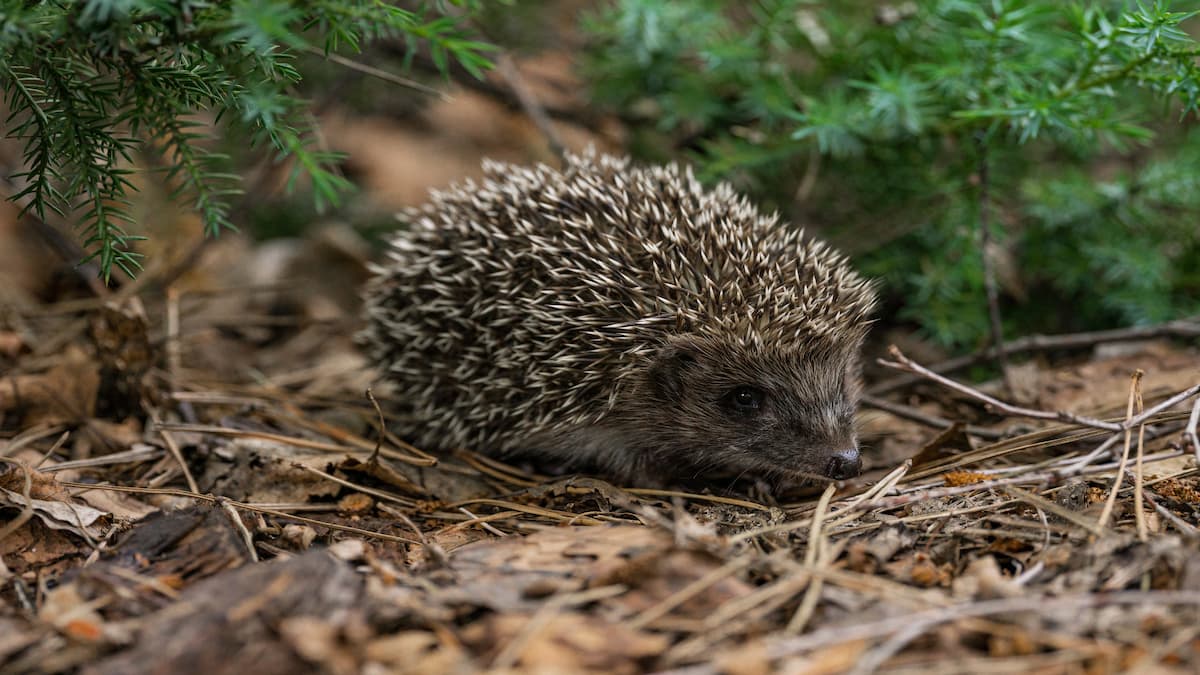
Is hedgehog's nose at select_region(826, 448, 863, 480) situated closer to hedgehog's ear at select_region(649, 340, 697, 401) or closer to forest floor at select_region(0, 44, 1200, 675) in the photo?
forest floor at select_region(0, 44, 1200, 675)

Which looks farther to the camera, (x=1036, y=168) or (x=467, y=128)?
(x=467, y=128)

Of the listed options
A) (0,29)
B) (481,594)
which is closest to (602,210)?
(481,594)

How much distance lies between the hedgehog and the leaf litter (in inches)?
10.3

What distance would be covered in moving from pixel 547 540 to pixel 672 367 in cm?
149

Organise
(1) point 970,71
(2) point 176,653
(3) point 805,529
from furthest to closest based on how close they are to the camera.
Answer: (1) point 970,71, (3) point 805,529, (2) point 176,653

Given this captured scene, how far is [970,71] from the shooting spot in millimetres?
5625

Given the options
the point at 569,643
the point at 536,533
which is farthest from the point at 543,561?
the point at 569,643

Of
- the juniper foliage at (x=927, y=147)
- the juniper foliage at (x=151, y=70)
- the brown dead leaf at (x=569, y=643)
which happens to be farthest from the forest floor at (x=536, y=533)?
the juniper foliage at (x=151, y=70)

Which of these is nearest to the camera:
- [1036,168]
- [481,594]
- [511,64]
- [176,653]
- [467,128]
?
[176,653]

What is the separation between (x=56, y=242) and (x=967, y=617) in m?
5.67

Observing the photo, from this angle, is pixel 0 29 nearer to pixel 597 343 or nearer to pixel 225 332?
pixel 597 343

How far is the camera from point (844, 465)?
4.48m

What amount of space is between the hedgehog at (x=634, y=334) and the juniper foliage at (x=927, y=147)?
4.44 ft

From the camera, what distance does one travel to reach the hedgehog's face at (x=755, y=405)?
4734mm
